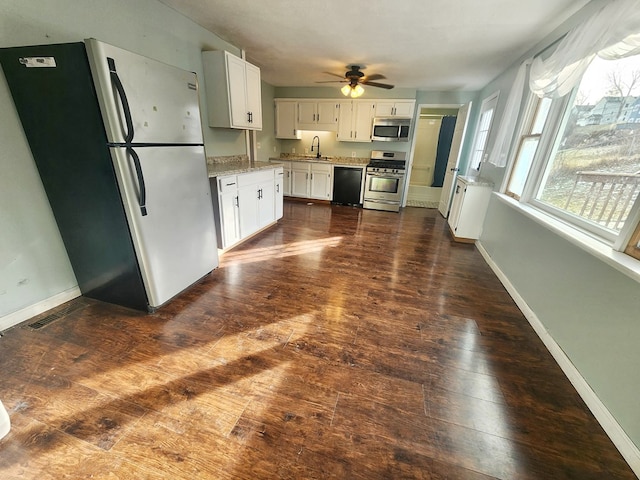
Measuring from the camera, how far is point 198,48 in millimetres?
2789

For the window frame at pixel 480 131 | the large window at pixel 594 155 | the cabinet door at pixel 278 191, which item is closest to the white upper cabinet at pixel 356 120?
the window frame at pixel 480 131

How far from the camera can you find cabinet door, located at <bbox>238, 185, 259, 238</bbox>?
308 centimetres

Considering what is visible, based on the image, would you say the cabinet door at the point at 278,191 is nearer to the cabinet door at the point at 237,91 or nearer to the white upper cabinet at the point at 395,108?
the cabinet door at the point at 237,91

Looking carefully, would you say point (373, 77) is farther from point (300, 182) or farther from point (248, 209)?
point (248, 209)

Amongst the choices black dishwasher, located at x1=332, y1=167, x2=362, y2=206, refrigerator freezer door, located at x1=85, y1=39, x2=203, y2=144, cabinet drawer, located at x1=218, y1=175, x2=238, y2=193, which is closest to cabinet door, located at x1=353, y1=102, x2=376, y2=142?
black dishwasher, located at x1=332, y1=167, x2=362, y2=206

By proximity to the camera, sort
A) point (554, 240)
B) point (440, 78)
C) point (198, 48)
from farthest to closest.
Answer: point (440, 78) < point (198, 48) < point (554, 240)

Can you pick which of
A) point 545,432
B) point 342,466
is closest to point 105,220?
point 342,466

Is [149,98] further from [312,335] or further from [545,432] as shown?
[545,432]

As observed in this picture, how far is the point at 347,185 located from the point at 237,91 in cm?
285

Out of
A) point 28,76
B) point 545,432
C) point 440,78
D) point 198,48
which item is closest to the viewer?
point 545,432

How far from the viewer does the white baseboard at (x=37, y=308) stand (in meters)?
1.70

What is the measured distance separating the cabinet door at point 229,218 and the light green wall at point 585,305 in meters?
2.98

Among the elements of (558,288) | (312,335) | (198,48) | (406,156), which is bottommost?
(312,335)

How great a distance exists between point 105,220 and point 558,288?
318 cm
